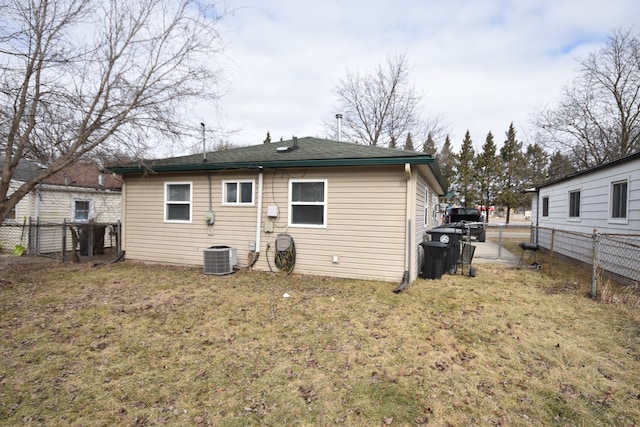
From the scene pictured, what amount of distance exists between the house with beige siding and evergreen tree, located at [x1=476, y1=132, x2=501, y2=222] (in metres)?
28.6

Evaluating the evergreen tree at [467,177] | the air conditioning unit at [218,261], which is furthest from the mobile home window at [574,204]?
the evergreen tree at [467,177]

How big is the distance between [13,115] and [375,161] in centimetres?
706

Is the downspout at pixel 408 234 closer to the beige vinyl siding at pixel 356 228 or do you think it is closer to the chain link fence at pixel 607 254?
the beige vinyl siding at pixel 356 228

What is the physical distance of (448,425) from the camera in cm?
233

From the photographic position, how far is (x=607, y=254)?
6977 millimetres

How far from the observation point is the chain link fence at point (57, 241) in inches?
375

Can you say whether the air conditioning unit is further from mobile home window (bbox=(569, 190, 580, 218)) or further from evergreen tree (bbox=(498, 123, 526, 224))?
evergreen tree (bbox=(498, 123, 526, 224))

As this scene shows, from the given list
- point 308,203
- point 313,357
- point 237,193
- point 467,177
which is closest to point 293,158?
point 308,203

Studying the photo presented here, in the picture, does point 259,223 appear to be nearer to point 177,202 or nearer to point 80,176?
point 177,202

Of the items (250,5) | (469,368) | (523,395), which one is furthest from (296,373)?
(250,5)

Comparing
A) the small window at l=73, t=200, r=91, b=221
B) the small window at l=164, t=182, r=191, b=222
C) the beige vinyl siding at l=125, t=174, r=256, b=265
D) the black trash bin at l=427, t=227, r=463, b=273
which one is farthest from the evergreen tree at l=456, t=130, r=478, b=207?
the small window at l=73, t=200, r=91, b=221

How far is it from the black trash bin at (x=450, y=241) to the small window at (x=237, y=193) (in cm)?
450

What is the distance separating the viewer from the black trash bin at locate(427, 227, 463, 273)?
729 centimetres

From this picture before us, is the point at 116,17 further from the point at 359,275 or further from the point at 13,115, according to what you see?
the point at 359,275
